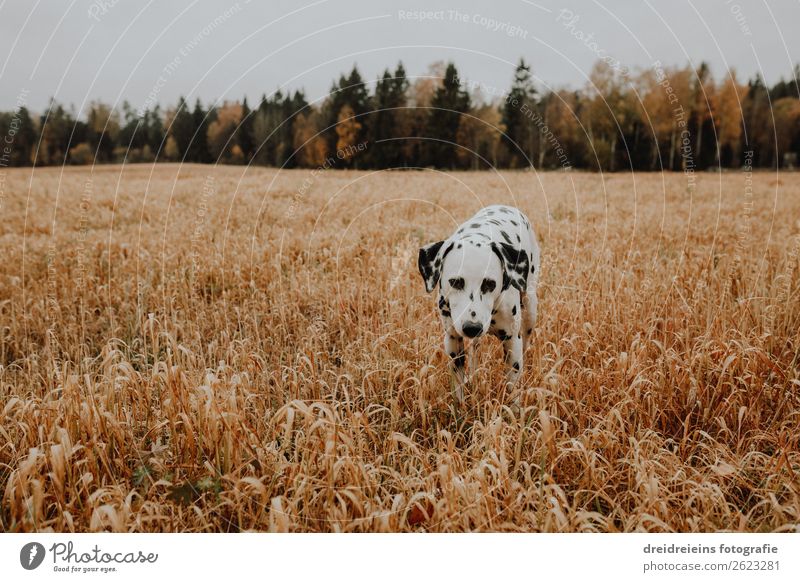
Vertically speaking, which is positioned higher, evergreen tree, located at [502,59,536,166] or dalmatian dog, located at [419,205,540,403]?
evergreen tree, located at [502,59,536,166]

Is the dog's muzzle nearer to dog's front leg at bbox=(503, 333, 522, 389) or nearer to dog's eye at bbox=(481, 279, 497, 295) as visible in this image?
dog's eye at bbox=(481, 279, 497, 295)

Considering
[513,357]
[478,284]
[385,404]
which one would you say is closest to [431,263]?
[478,284]

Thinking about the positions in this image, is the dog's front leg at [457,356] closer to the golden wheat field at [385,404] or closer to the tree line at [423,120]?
→ the golden wheat field at [385,404]

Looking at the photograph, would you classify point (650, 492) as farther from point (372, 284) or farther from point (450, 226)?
point (450, 226)

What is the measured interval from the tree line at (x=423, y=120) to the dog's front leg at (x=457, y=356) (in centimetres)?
250

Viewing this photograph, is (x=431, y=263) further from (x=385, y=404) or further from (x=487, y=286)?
(x=385, y=404)

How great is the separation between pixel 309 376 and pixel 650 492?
2823mm

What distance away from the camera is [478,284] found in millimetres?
3439

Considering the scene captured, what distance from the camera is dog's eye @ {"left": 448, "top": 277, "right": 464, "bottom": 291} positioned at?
136 inches

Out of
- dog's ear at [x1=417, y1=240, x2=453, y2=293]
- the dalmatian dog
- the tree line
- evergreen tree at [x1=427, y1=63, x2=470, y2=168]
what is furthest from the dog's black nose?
evergreen tree at [x1=427, y1=63, x2=470, y2=168]

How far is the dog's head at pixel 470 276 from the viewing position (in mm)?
3346

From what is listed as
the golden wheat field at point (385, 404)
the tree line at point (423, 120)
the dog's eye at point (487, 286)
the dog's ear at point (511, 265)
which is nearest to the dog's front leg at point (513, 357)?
the golden wheat field at point (385, 404)

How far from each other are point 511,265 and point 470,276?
0.48 meters

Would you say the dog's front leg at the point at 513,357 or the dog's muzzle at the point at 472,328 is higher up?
the dog's muzzle at the point at 472,328
